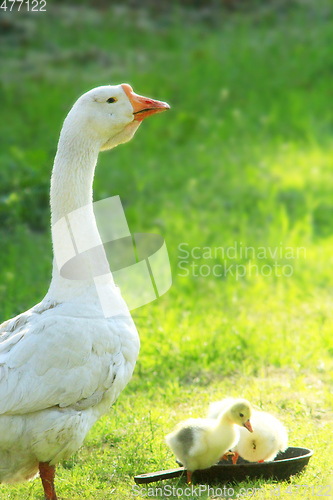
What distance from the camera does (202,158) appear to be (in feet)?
31.7

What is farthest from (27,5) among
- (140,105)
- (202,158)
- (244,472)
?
(244,472)

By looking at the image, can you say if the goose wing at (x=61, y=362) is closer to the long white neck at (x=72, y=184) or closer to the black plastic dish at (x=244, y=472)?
the long white neck at (x=72, y=184)

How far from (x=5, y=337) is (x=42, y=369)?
16.9 inches

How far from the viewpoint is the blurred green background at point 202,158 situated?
586 cm

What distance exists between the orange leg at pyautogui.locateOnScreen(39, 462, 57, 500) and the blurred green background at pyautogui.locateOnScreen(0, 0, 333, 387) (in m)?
1.67

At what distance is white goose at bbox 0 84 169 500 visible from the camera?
128 inches

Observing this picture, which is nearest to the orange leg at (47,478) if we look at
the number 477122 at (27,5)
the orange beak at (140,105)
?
the orange beak at (140,105)

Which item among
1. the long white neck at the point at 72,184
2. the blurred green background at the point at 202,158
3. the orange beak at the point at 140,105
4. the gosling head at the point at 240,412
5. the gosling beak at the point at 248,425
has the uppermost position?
the orange beak at the point at 140,105

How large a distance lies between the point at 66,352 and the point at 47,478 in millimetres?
732

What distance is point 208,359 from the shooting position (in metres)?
5.37

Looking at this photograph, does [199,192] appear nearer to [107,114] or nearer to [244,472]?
[107,114]

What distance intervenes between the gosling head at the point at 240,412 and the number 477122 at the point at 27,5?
34.9 ft

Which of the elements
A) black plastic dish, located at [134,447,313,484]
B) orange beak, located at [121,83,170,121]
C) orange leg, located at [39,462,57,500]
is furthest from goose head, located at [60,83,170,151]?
black plastic dish, located at [134,447,313,484]

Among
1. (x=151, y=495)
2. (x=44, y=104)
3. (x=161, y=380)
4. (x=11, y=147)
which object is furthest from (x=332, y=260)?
(x=44, y=104)
